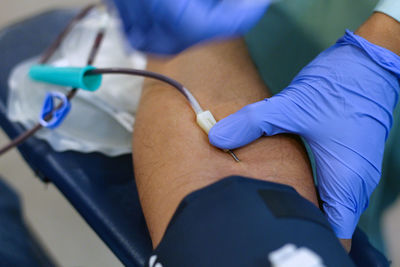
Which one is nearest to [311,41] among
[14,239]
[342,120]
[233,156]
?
[342,120]

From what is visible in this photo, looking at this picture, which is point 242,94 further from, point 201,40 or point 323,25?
point 323,25

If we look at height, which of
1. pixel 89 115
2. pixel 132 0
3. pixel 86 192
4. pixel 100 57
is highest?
pixel 132 0

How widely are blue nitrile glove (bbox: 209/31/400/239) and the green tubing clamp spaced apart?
37 cm

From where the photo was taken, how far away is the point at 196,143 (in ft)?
2.31

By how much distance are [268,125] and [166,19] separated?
0.28m

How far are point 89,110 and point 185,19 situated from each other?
1.72 ft

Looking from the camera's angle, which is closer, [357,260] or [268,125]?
[268,125]

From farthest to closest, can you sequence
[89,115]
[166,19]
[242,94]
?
[89,115], [242,94], [166,19]

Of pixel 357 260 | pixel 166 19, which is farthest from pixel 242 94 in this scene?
pixel 357 260

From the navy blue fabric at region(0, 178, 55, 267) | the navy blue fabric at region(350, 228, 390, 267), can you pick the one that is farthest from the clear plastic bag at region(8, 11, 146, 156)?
the navy blue fabric at region(350, 228, 390, 267)

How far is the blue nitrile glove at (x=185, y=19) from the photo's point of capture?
0.61 metres

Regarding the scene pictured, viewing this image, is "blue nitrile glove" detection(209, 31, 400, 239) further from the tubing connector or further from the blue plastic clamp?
the blue plastic clamp

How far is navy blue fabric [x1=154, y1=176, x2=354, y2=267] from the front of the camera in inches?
19.8

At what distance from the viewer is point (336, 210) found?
713 mm
